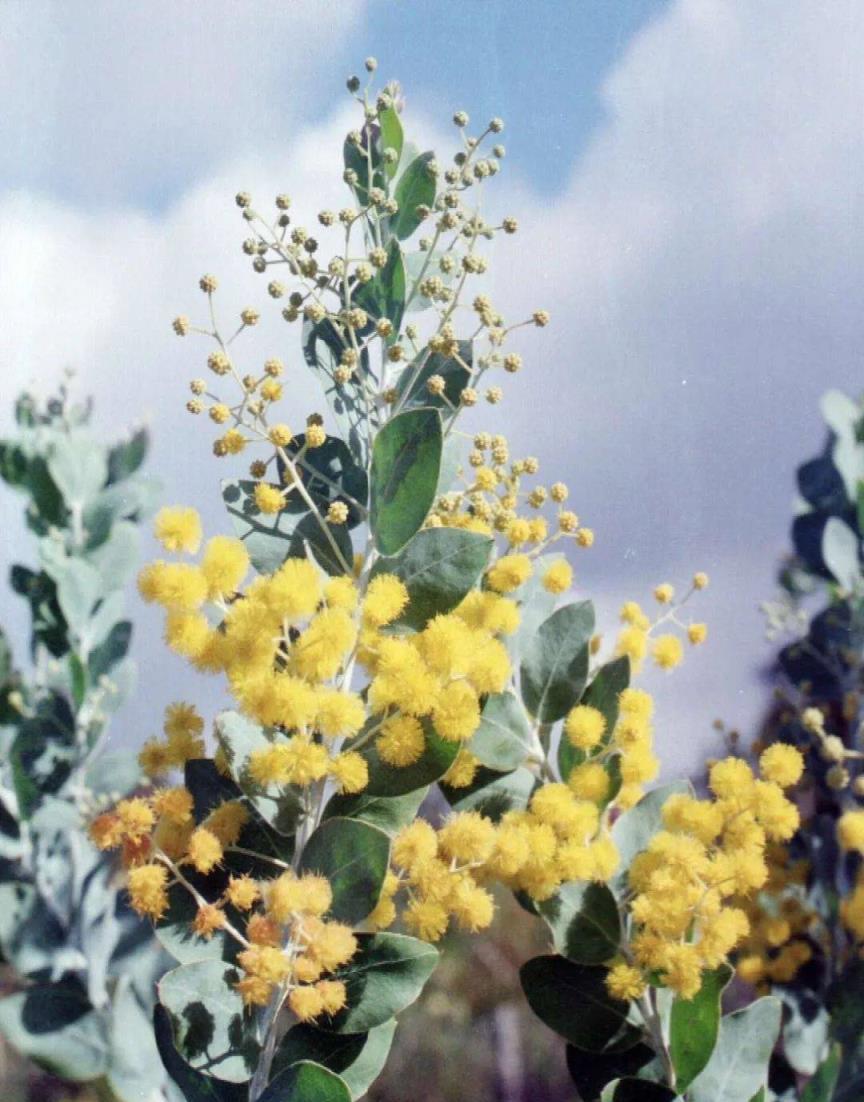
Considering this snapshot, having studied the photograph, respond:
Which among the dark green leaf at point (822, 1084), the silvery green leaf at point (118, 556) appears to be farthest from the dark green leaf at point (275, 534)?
the silvery green leaf at point (118, 556)

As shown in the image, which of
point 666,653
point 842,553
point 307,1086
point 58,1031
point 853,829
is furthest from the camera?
point 58,1031

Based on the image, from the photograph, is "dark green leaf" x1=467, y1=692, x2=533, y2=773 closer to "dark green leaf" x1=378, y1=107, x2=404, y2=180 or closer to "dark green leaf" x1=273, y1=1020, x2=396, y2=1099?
"dark green leaf" x1=273, y1=1020, x2=396, y2=1099

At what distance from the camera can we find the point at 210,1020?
0.63 meters

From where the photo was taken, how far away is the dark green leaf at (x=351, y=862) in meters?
0.59

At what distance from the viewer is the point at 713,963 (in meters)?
0.68

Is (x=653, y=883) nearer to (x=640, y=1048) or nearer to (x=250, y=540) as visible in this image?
(x=640, y=1048)

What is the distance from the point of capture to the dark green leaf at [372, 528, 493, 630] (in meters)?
0.65

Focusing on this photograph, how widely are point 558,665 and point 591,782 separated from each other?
3.3 inches

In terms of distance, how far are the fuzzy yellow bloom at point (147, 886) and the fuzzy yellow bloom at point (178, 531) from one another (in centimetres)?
18

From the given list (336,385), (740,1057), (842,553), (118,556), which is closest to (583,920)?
(740,1057)

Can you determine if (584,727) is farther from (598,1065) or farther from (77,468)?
(77,468)

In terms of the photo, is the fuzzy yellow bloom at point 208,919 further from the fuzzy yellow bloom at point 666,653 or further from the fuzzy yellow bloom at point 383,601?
the fuzzy yellow bloom at point 666,653

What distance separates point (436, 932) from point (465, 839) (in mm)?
55

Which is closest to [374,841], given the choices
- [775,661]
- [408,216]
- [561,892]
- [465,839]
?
[465,839]
